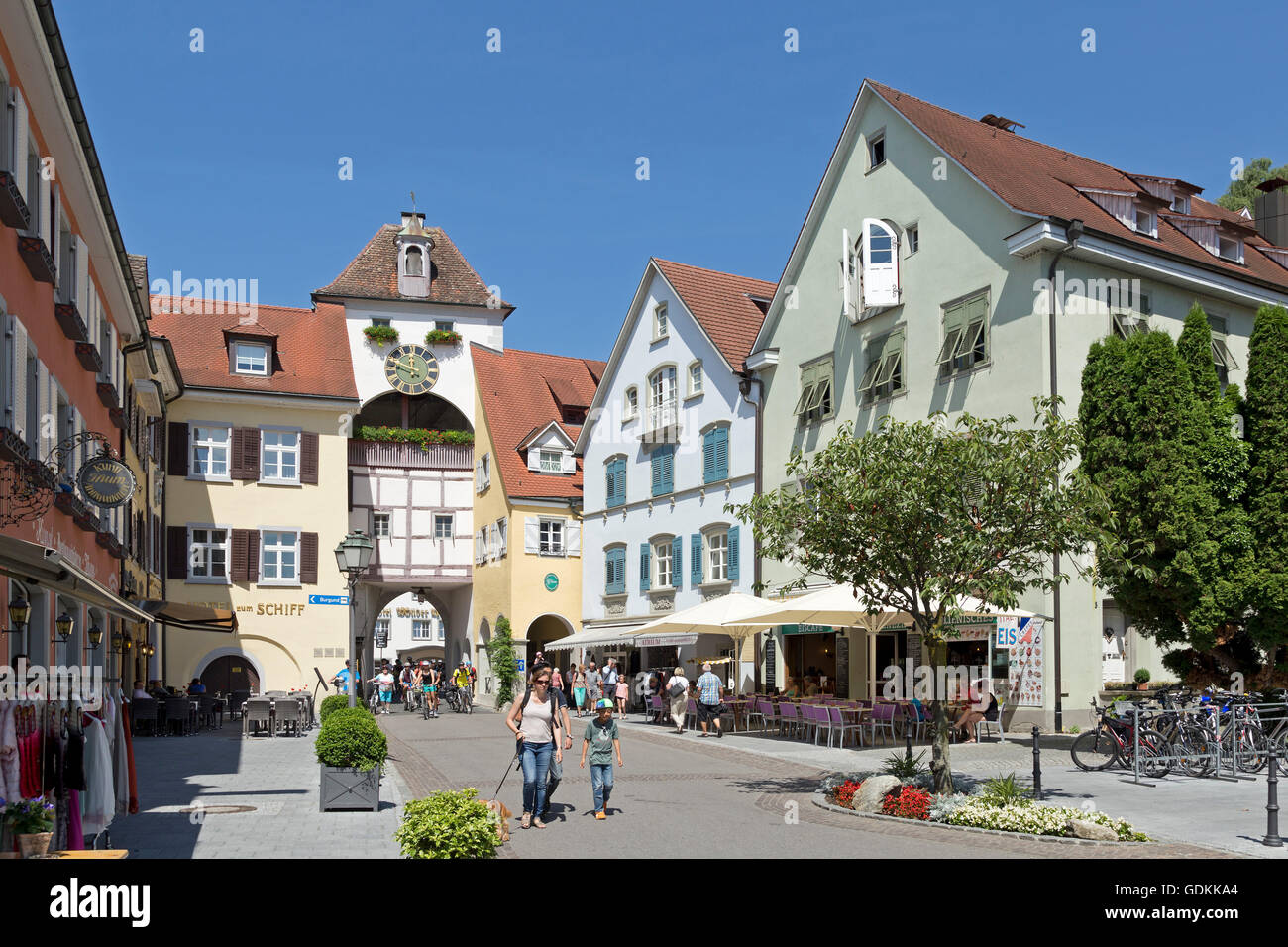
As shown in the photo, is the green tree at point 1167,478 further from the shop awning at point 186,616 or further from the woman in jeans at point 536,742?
the shop awning at point 186,616

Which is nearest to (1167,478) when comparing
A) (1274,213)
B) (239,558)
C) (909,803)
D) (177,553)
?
(909,803)

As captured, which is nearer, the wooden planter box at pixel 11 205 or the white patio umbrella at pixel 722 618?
the wooden planter box at pixel 11 205

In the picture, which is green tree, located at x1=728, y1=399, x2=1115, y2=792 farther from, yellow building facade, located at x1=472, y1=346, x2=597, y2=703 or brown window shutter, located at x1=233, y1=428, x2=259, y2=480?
yellow building facade, located at x1=472, y1=346, x2=597, y2=703

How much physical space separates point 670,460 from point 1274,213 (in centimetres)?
1862

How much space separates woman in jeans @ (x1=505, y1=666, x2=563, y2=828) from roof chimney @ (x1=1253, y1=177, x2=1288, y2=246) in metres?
29.4

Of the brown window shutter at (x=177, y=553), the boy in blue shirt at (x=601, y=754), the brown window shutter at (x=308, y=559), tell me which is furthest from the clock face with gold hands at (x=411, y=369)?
the boy in blue shirt at (x=601, y=754)

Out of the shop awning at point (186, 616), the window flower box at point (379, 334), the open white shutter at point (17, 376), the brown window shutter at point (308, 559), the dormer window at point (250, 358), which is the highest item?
the window flower box at point (379, 334)

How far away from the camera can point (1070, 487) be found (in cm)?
1552

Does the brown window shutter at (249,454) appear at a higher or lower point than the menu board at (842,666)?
higher

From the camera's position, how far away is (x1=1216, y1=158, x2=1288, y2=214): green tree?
177 ft

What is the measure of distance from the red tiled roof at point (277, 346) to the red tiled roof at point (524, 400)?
5.89 m

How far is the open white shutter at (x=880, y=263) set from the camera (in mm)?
30594

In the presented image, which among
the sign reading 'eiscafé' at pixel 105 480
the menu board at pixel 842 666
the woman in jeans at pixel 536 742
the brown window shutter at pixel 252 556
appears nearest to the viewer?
the woman in jeans at pixel 536 742
